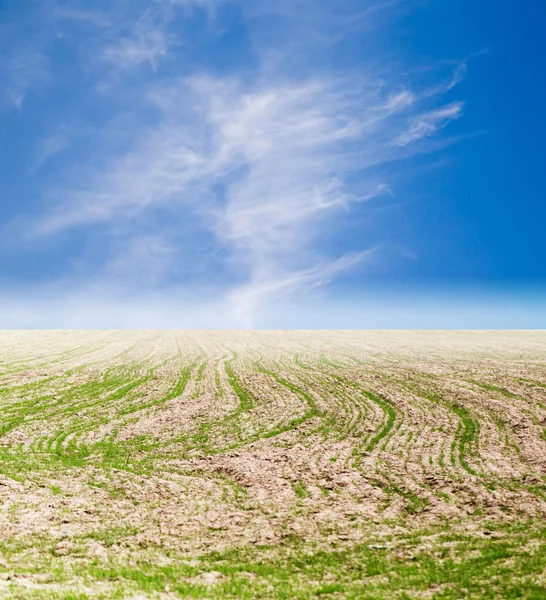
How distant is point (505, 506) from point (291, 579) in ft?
18.7

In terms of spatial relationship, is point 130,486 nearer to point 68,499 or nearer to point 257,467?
point 68,499

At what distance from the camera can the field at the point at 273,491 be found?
22.7ft

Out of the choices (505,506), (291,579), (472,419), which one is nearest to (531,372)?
(472,419)

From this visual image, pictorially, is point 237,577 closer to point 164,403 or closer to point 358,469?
point 358,469

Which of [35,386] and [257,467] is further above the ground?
[35,386]

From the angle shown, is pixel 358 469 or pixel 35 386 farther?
pixel 35 386

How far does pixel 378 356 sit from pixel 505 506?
90.4 feet

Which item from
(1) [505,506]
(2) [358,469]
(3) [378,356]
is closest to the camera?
(1) [505,506]

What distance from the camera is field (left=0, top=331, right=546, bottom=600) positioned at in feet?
22.7

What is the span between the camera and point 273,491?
10.5m

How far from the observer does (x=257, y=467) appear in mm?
12070

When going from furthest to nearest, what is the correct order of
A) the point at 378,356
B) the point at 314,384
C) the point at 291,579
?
1. the point at 378,356
2. the point at 314,384
3. the point at 291,579

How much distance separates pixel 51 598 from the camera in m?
6.29

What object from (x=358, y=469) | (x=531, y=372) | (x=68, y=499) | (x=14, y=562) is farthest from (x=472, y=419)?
(x=14, y=562)
